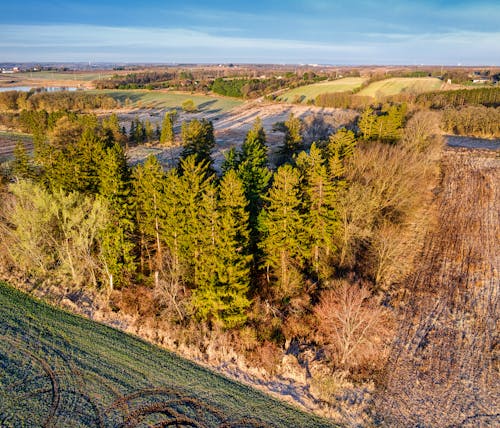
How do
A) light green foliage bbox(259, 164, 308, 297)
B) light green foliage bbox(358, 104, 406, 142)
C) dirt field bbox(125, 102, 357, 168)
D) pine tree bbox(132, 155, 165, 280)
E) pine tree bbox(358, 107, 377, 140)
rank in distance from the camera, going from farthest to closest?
1. dirt field bbox(125, 102, 357, 168)
2. light green foliage bbox(358, 104, 406, 142)
3. pine tree bbox(358, 107, 377, 140)
4. pine tree bbox(132, 155, 165, 280)
5. light green foliage bbox(259, 164, 308, 297)

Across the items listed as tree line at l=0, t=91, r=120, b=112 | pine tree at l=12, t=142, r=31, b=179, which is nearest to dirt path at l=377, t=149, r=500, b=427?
pine tree at l=12, t=142, r=31, b=179

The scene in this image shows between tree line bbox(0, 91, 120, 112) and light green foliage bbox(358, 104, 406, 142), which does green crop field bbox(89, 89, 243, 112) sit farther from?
light green foliage bbox(358, 104, 406, 142)

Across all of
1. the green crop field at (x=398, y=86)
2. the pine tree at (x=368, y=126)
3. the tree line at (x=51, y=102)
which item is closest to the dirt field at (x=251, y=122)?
the pine tree at (x=368, y=126)

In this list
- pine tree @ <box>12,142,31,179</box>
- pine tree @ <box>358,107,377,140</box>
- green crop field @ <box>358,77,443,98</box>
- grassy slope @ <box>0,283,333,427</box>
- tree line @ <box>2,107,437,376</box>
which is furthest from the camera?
green crop field @ <box>358,77,443,98</box>

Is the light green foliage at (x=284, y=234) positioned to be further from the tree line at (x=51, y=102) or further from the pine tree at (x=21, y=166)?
the tree line at (x=51, y=102)

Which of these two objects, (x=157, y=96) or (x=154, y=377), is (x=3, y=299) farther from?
(x=157, y=96)

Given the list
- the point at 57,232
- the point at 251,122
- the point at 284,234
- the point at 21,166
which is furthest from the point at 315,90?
the point at 57,232

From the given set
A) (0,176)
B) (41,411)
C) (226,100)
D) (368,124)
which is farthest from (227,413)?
(226,100)
